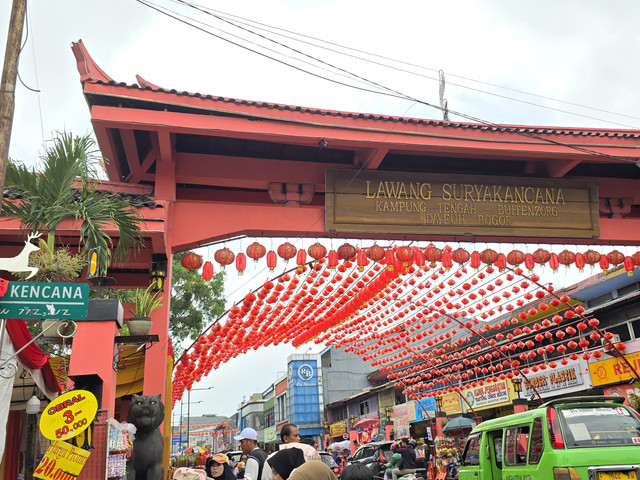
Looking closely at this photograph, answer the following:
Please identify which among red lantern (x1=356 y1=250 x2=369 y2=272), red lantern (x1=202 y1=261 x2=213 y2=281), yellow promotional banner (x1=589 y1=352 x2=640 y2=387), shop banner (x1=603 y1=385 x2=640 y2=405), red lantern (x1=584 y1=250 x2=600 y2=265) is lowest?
shop banner (x1=603 y1=385 x2=640 y2=405)

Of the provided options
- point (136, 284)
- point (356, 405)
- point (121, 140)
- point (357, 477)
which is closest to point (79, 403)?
point (357, 477)

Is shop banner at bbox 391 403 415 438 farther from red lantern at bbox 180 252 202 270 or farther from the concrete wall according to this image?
red lantern at bbox 180 252 202 270

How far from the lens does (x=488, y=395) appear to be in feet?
88.5

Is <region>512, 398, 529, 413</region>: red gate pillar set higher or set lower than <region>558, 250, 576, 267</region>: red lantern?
lower

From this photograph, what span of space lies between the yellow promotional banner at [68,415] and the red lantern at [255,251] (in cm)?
498

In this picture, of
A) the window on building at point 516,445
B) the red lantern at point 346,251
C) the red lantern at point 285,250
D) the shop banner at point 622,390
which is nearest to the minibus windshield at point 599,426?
the window on building at point 516,445

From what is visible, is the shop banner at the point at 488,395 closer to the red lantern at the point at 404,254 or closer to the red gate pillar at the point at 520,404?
the red gate pillar at the point at 520,404

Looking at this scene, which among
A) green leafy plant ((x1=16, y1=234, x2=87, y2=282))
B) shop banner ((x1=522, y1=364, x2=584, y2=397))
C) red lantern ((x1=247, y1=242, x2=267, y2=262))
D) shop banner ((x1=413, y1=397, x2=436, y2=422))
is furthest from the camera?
shop banner ((x1=413, y1=397, x2=436, y2=422))

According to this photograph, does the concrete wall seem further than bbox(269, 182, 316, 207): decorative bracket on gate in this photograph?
Yes

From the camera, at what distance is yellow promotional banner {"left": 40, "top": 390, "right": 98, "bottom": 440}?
6062 millimetres

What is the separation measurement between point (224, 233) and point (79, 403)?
4.56 metres

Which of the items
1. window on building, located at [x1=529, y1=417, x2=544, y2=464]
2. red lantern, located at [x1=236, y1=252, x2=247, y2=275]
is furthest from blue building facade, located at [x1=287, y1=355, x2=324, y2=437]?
window on building, located at [x1=529, y1=417, x2=544, y2=464]

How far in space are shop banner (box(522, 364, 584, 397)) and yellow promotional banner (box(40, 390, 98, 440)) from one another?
18.0 metres

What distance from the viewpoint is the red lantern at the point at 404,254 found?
11.4 m
